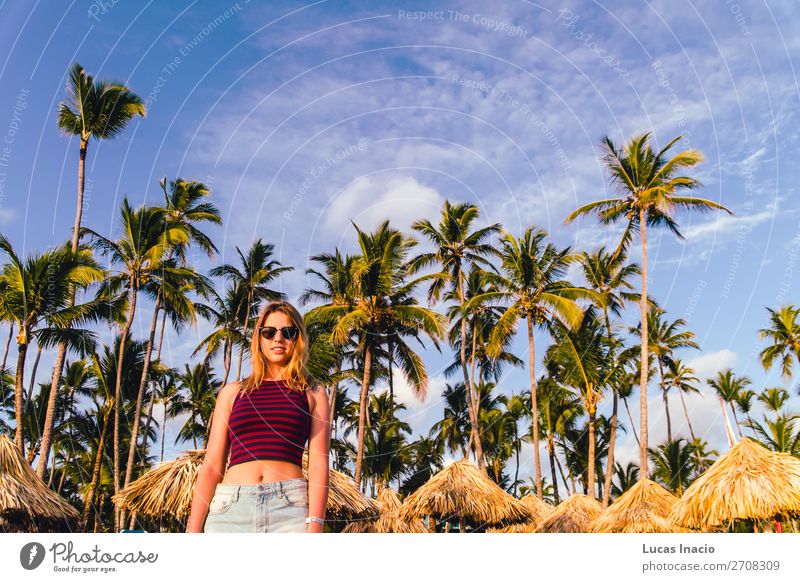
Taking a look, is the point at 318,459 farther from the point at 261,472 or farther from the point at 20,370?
the point at 20,370

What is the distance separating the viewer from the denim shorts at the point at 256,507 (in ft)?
10.3

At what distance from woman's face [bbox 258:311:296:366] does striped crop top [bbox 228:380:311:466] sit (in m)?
0.21

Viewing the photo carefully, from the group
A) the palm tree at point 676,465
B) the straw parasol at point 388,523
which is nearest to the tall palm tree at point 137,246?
the straw parasol at point 388,523

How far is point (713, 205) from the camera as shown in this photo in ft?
85.1

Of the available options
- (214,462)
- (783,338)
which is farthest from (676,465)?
(214,462)

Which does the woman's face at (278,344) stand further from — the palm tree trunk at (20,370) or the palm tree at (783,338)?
the palm tree at (783,338)

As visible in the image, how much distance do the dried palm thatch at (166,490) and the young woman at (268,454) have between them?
15.1m

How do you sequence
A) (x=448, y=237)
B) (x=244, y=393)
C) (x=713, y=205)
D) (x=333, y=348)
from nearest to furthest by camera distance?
(x=244, y=393)
(x=713, y=205)
(x=333, y=348)
(x=448, y=237)

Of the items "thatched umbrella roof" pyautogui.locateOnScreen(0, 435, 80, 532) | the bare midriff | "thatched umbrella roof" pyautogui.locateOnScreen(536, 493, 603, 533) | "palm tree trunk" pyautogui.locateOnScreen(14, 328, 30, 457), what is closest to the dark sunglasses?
the bare midriff

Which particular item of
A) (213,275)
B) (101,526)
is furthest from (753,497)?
(101,526)

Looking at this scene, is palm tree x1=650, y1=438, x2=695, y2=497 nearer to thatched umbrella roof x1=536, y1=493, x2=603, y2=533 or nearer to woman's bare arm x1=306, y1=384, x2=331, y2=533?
thatched umbrella roof x1=536, y1=493, x2=603, y2=533

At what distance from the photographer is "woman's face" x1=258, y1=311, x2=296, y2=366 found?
11.5 feet
